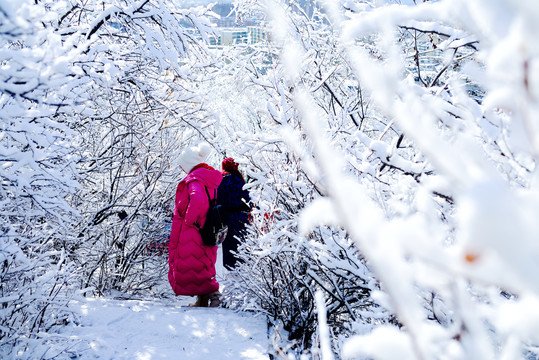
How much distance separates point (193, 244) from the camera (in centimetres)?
420

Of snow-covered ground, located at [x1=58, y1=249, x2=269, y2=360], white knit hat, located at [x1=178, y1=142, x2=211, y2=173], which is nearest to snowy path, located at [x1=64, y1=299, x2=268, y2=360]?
snow-covered ground, located at [x1=58, y1=249, x2=269, y2=360]

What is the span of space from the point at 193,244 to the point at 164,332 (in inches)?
37.6

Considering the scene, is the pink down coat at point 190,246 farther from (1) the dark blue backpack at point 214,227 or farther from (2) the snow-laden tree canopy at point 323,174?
(2) the snow-laden tree canopy at point 323,174

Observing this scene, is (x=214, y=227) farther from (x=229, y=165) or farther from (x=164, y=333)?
(x=164, y=333)

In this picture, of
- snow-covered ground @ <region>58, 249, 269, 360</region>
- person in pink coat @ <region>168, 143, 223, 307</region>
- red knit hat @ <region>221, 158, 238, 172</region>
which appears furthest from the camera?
red knit hat @ <region>221, 158, 238, 172</region>

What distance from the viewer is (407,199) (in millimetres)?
1735

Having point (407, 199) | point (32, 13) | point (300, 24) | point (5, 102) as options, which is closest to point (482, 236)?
point (407, 199)

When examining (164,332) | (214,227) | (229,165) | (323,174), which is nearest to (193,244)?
(214,227)

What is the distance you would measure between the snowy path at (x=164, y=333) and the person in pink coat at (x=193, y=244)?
Result: 29 centimetres

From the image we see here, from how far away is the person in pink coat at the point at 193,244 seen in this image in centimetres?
411

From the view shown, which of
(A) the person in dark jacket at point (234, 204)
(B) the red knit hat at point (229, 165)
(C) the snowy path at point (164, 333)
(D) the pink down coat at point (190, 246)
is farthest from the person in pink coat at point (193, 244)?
(B) the red knit hat at point (229, 165)

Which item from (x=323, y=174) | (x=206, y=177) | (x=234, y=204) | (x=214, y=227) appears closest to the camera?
(x=323, y=174)

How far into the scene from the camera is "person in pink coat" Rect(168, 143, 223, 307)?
4.11m

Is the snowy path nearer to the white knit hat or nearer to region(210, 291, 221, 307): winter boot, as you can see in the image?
region(210, 291, 221, 307): winter boot
